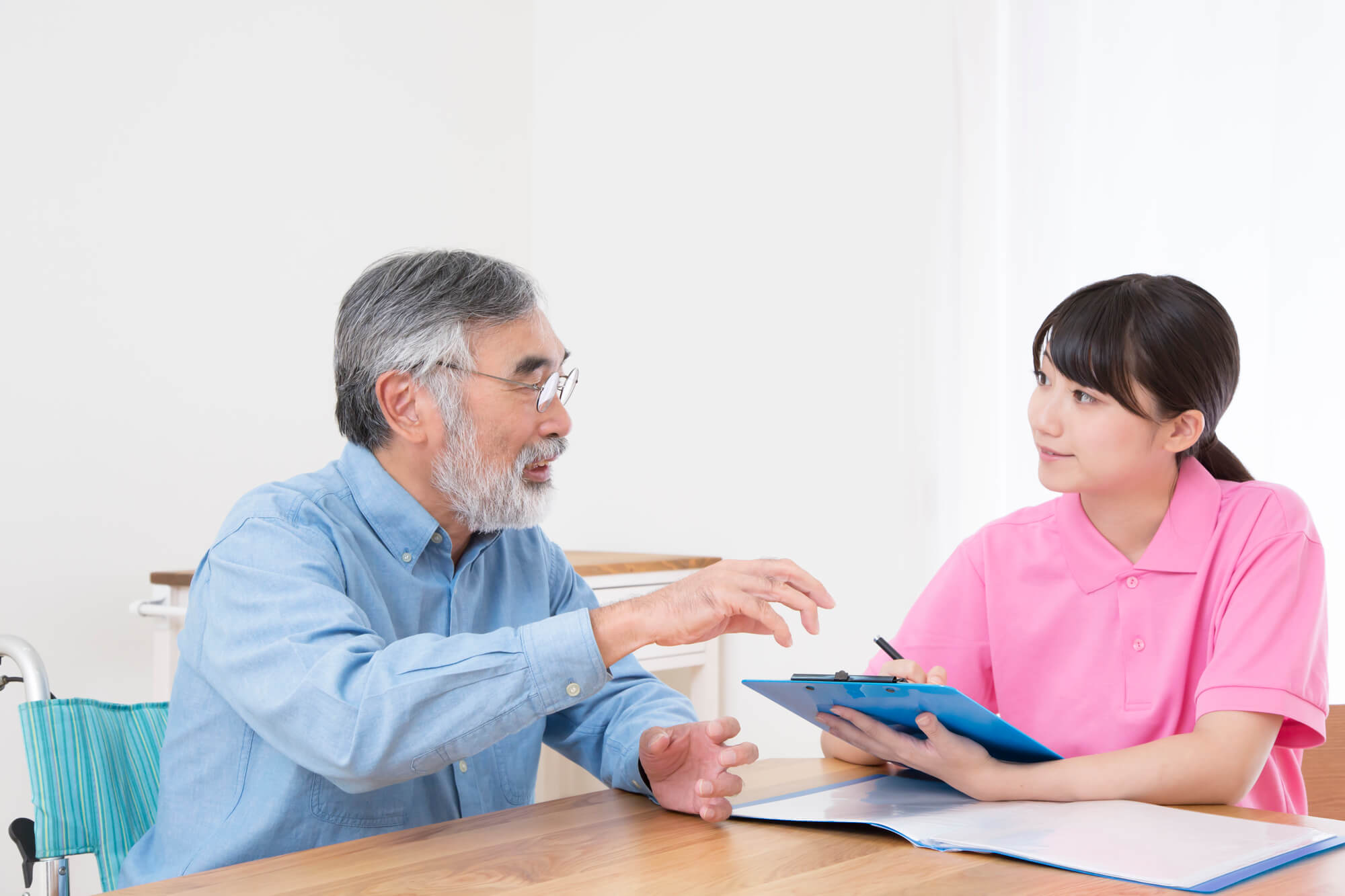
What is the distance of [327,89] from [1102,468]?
87.2 inches

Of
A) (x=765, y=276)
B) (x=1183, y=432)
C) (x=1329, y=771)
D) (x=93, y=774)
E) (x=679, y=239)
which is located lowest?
(x=1329, y=771)

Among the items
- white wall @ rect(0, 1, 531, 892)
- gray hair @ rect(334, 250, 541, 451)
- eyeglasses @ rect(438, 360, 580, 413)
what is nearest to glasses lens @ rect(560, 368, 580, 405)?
eyeglasses @ rect(438, 360, 580, 413)

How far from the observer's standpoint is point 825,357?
2795 millimetres

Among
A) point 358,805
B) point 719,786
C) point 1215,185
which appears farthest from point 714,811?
point 1215,185

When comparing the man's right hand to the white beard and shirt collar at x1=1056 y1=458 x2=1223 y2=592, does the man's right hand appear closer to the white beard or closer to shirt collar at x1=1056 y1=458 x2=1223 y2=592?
the white beard

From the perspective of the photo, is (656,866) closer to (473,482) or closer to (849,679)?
(849,679)

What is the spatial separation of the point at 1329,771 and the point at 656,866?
102 cm

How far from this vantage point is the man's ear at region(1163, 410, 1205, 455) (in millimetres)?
1361

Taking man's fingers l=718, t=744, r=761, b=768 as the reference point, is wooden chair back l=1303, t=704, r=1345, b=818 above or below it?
below

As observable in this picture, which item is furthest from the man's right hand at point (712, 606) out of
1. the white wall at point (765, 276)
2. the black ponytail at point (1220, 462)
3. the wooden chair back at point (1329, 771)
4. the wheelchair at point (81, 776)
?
the white wall at point (765, 276)

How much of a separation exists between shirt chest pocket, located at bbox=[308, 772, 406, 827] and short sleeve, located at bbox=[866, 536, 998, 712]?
2.07ft

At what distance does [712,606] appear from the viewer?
1.00 metres

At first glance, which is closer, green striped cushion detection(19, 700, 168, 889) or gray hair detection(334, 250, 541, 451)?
green striped cushion detection(19, 700, 168, 889)

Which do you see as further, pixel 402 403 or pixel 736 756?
pixel 402 403
